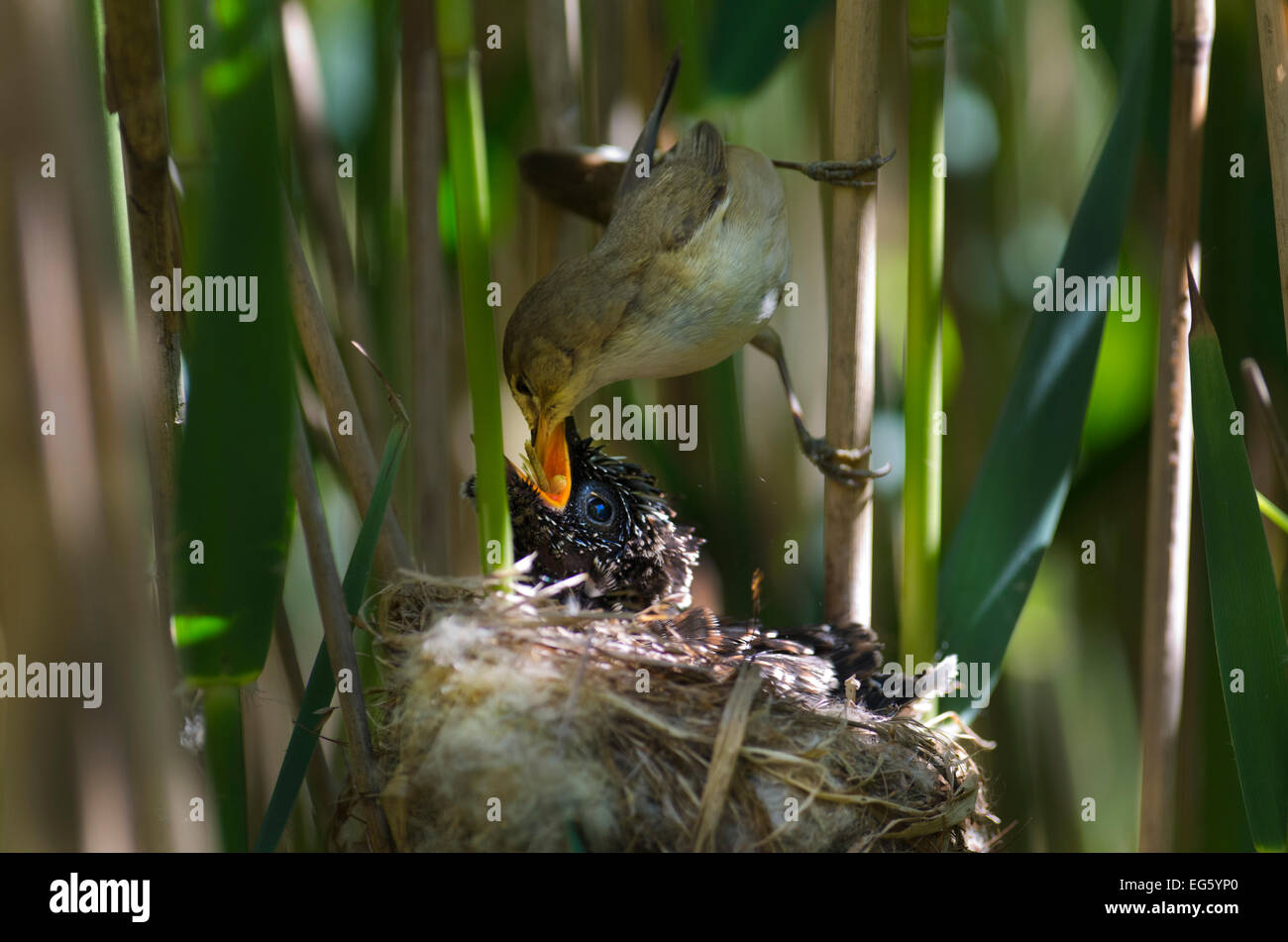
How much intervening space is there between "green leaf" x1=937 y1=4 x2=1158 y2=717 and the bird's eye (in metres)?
0.54

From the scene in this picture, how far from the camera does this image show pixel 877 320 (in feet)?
6.02

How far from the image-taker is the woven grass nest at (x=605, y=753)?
1.06 meters

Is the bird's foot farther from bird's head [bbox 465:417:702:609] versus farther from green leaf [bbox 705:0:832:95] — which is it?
green leaf [bbox 705:0:832:95]

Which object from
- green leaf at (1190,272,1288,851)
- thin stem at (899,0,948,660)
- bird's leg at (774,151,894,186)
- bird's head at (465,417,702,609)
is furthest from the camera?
bird's head at (465,417,702,609)

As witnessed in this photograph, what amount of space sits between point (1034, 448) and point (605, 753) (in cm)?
74

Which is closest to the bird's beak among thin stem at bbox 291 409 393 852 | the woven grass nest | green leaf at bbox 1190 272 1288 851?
the woven grass nest

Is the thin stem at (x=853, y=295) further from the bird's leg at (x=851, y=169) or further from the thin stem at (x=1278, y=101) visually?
the thin stem at (x=1278, y=101)

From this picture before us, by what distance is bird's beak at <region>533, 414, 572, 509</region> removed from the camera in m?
1.55

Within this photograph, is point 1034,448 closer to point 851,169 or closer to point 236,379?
point 851,169

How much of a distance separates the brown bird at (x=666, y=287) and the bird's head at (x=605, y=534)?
48 mm

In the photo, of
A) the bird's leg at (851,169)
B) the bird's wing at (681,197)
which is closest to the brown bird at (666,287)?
the bird's wing at (681,197)

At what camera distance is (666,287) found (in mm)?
1635
